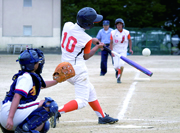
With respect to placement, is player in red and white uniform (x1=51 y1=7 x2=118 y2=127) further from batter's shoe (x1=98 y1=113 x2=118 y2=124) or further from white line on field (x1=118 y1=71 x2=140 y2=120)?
white line on field (x1=118 y1=71 x2=140 y2=120)

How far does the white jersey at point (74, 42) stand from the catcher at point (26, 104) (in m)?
1.18

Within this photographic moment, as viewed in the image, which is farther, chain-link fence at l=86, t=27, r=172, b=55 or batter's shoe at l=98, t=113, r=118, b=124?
chain-link fence at l=86, t=27, r=172, b=55

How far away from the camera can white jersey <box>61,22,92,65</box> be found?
17.3 feet

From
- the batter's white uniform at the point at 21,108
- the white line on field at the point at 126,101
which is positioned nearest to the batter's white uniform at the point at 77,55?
the white line on field at the point at 126,101

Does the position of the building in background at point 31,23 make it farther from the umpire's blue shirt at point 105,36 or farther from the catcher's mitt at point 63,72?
the catcher's mitt at point 63,72

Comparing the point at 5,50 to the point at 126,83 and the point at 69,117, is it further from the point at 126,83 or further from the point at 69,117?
the point at 69,117

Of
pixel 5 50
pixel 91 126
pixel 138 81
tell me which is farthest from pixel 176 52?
pixel 91 126

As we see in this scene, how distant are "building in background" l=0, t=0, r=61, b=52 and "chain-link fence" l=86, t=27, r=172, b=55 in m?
3.98

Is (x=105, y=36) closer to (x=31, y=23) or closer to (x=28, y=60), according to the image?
(x=28, y=60)

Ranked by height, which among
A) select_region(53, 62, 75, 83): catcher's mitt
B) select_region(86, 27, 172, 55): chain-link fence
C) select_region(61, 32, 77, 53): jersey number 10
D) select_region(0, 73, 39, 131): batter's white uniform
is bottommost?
select_region(86, 27, 172, 55): chain-link fence

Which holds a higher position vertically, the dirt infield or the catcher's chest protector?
the catcher's chest protector

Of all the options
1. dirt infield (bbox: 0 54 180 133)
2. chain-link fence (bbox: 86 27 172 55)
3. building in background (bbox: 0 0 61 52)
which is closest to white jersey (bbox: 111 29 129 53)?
dirt infield (bbox: 0 54 180 133)

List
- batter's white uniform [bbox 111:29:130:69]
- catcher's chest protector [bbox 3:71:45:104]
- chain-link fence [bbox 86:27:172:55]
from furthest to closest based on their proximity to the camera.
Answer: chain-link fence [bbox 86:27:172:55] < batter's white uniform [bbox 111:29:130:69] < catcher's chest protector [bbox 3:71:45:104]

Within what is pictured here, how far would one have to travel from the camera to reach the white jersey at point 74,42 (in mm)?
5273
